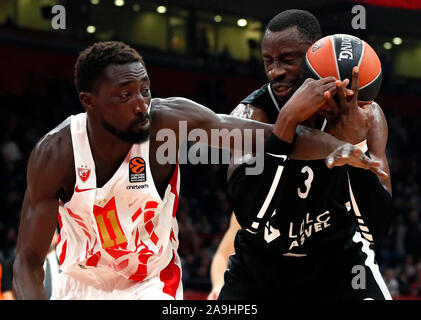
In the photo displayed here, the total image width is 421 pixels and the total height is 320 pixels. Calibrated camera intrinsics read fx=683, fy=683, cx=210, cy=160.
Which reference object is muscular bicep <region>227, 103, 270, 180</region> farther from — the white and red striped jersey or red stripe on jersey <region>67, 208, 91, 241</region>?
red stripe on jersey <region>67, 208, 91, 241</region>

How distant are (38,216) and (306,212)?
1.32 m

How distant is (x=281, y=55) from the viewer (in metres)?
3.44

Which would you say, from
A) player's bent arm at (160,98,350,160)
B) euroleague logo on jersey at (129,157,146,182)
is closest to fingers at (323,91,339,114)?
player's bent arm at (160,98,350,160)

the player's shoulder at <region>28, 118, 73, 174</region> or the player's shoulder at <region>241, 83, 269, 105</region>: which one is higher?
the player's shoulder at <region>241, 83, 269, 105</region>

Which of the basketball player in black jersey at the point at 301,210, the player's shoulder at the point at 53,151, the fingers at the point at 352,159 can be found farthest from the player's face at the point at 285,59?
the player's shoulder at the point at 53,151

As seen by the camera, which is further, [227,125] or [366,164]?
[227,125]

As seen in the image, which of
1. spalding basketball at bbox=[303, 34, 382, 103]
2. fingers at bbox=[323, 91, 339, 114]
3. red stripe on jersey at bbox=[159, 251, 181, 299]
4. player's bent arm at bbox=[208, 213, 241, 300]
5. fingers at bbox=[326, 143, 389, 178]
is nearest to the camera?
fingers at bbox=[326, 143, 389, 178]

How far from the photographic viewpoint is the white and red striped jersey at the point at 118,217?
3367mm

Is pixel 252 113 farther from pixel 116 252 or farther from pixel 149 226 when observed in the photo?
pixel 116 252

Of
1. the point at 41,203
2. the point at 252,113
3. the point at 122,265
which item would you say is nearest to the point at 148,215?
the point at 122,265

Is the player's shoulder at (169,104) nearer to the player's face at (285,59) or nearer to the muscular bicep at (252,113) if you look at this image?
the muscular bicep at (252,113)

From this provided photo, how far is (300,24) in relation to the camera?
349 cm

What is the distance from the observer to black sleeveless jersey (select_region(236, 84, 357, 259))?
11.2ft

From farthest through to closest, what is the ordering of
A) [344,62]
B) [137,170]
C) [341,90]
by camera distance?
1. [137,170]
2. [344,62]
3. [341,90]
